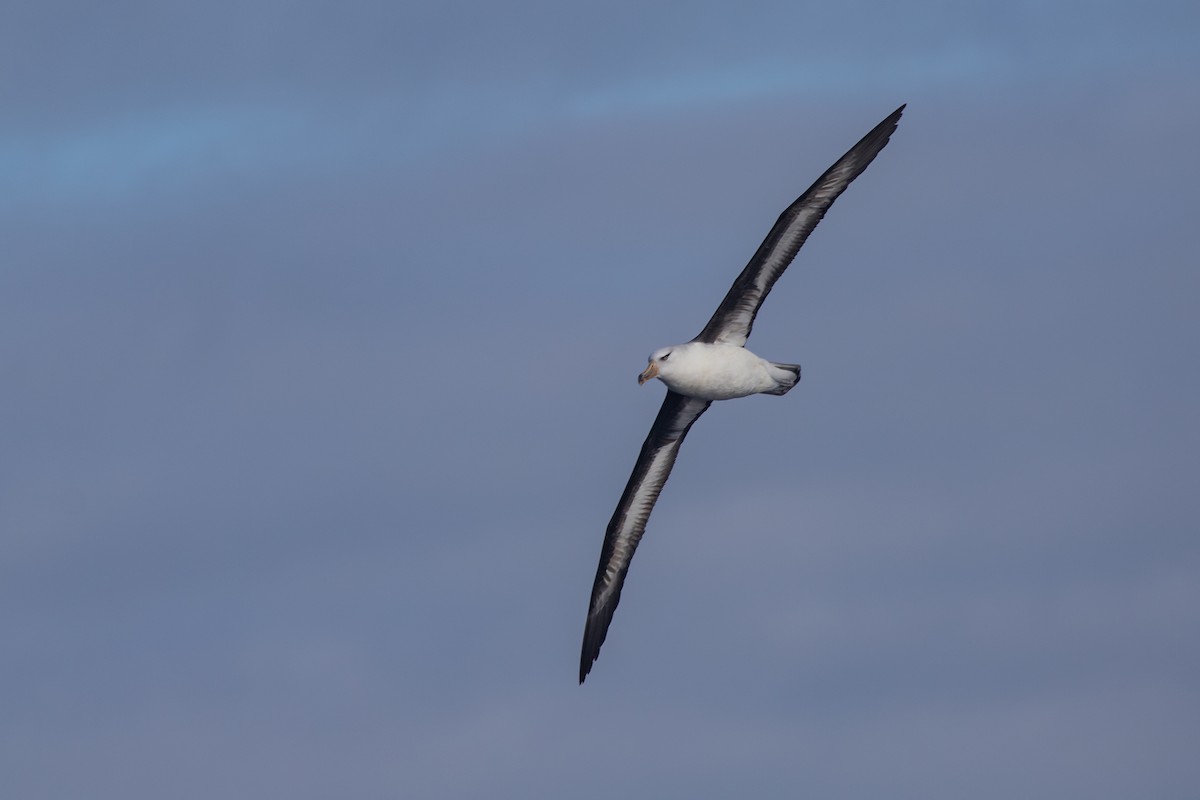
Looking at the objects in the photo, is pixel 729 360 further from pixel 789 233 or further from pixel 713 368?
pixel 789 233

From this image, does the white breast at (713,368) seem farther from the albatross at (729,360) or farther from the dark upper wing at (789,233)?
the dark upper wing at (789,233)

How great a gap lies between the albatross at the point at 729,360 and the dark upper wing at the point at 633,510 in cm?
1

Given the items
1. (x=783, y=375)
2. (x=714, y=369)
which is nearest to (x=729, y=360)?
(x=714, y=369)

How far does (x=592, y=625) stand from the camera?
28516 mm

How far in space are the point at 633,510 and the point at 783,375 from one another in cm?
365

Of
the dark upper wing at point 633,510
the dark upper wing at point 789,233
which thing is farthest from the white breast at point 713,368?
the dark upper wing at point 633,510

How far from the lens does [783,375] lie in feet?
83.4

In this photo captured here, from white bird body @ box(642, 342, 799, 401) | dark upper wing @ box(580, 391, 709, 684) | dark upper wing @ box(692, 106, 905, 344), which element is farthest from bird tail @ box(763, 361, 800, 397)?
dark upper wing @ box(580, 391, 709, 684)

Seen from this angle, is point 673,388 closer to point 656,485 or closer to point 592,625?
point 656,485

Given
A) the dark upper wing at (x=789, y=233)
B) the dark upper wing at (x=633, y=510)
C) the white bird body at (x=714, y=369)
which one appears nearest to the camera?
the dark upper wing at (x=789, y=233)

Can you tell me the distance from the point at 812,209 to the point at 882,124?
135 cm

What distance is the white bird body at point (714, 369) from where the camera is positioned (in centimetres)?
2505

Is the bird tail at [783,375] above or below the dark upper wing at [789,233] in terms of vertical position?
below

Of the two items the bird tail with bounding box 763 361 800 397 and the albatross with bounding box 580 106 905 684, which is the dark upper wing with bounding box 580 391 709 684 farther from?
the bird tail with bounding box 763 361 800 397
